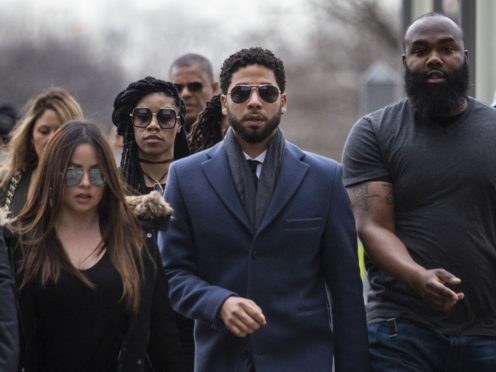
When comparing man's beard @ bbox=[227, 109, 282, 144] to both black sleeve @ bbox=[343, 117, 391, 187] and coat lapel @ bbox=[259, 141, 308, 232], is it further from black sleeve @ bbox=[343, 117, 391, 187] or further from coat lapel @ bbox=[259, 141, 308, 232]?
black sleeve @ bbox=[343, 117, 391, 187]

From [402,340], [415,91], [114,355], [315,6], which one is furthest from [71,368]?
[315,6]

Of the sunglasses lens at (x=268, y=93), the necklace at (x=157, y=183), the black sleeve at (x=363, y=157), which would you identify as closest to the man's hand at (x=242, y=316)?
the sunglasses lens at (x=268, y=93)

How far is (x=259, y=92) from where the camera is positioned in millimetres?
6586

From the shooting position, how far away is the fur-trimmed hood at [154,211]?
20.8 feet

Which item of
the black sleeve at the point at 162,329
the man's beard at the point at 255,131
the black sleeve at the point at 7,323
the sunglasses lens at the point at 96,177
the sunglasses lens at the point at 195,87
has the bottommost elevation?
the black sleeve at the point at 162,329

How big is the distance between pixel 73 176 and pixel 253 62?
3.23 ft

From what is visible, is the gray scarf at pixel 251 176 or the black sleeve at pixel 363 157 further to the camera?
the black sleeve at pixel 363 157

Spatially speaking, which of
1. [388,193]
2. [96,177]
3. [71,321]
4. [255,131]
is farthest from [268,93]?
[71,321]

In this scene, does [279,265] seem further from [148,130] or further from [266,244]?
[148,130]

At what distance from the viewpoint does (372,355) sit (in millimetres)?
6742

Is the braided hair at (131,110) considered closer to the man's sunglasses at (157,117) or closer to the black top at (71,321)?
the man's sunglasses at (157,117)

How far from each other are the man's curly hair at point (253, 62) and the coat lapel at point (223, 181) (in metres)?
0.30

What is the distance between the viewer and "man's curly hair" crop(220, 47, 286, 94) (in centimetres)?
670

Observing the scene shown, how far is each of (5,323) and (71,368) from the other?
1.86 feet
